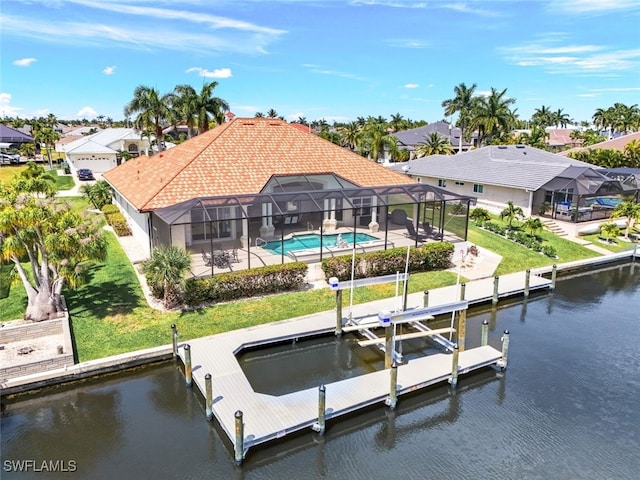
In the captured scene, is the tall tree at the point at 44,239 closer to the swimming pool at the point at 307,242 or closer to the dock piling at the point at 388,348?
the swimming pool at the point at 307,242

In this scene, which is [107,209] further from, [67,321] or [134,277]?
[67,321]

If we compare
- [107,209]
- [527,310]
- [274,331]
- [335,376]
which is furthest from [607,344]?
[107,209]

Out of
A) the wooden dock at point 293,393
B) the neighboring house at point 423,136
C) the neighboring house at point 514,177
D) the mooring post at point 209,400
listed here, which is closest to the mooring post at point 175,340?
the wooden dock at point 293,393

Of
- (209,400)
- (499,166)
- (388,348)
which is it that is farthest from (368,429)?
(499,166)

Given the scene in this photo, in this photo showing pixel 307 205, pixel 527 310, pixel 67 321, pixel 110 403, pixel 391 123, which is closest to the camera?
pixel 110 403

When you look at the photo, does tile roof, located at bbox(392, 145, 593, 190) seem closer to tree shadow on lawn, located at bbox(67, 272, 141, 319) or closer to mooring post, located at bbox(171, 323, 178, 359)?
tree shadow on lawn, located at bbox(67, 272, 141, 319)

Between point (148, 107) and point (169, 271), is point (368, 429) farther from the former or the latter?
point (148, 107)

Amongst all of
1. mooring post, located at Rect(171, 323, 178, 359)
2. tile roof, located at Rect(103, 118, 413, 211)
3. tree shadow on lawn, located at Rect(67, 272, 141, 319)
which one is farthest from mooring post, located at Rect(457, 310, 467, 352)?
tile roof, located at Rect(103, 118, 413, 211)
